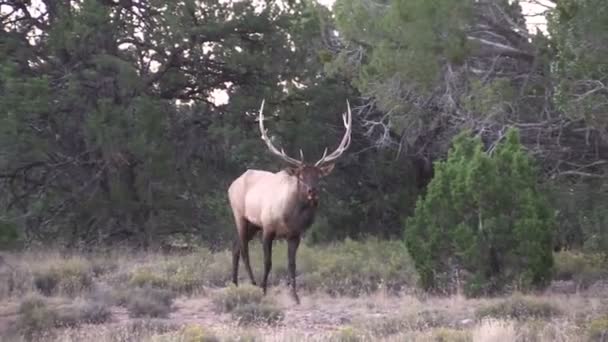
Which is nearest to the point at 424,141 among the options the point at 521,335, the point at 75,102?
the point at 75,102

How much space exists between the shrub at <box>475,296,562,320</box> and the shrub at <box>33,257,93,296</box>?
604cm

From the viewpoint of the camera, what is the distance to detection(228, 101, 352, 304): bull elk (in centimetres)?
1449

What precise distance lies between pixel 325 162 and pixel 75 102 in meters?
8.24

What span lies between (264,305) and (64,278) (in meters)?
4.37

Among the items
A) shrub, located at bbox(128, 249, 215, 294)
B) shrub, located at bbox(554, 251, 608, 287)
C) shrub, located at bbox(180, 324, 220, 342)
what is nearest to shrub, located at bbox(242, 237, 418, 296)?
shrub, located at bbox(128, 249, 215, 294)

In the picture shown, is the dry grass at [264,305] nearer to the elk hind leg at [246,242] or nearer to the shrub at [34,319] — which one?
the shrub at [34,319]

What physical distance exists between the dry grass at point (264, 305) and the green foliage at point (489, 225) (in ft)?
1.79

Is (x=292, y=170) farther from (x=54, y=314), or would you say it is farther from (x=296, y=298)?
(x=54, y=314)

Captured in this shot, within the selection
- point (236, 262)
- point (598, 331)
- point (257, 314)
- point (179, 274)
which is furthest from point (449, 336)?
point (179, 274)

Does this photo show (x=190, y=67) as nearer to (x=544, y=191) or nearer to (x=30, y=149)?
(x=30, y=149)

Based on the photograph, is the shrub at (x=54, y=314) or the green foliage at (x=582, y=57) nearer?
the shrub at (x=54, y=314)

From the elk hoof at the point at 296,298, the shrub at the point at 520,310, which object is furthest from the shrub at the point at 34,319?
the shrub at the point at 520,310

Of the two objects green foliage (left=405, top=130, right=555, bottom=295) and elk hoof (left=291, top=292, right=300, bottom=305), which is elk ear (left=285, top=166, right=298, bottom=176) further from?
green foliage (left=405, top=130, right=555, bottom=295)

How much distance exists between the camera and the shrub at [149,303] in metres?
13.3
